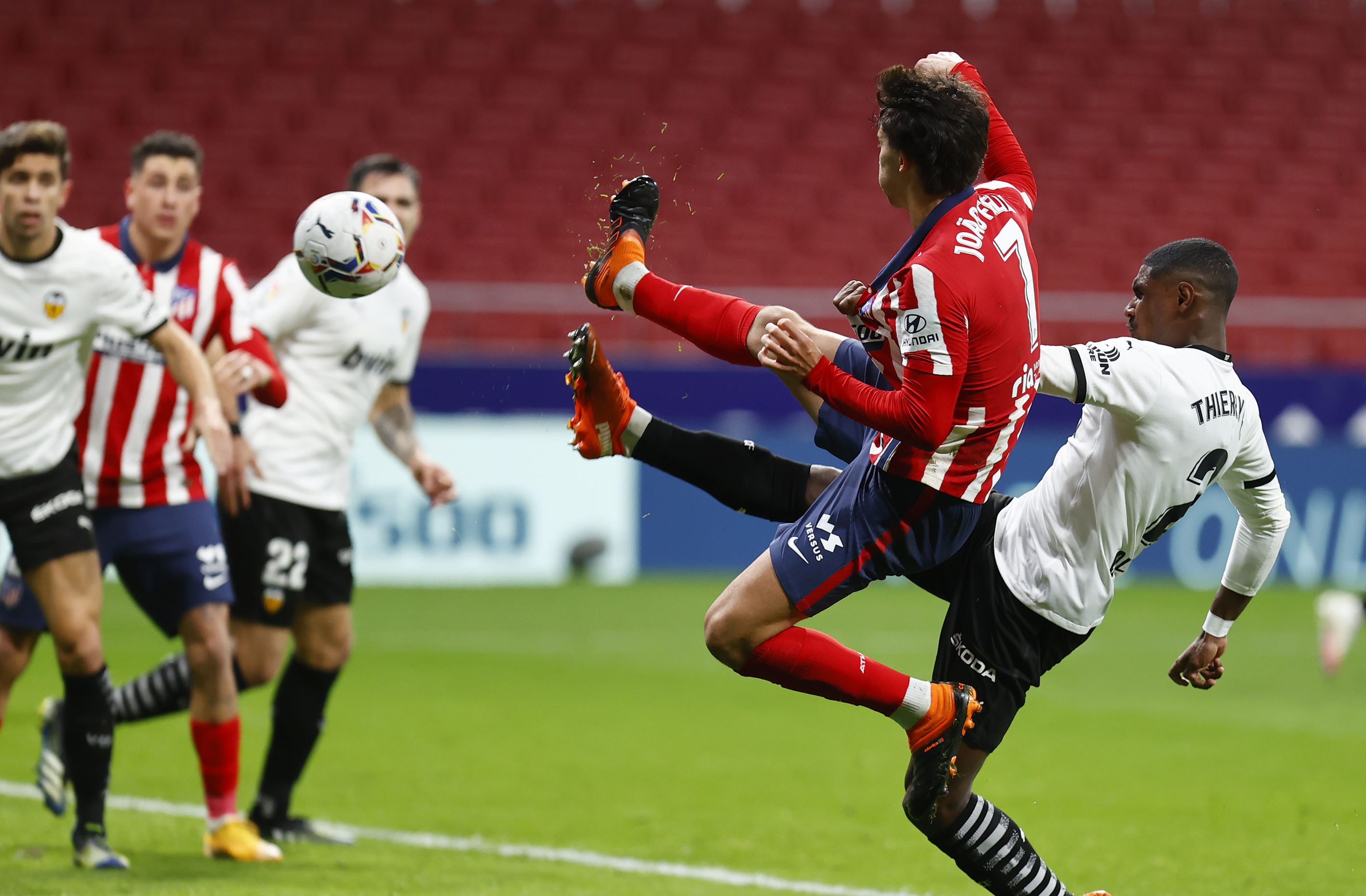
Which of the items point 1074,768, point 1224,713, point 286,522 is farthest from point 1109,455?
point 1224,713

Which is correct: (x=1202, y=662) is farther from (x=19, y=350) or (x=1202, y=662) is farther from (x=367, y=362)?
(x=19, y=350)

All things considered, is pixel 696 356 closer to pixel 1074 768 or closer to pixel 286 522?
pixel 1074 768

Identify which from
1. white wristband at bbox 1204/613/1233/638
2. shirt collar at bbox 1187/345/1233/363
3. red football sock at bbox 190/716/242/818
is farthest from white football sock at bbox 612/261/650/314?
red football sock at bbox 190/716/242/818

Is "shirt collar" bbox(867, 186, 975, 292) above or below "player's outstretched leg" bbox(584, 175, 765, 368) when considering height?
above

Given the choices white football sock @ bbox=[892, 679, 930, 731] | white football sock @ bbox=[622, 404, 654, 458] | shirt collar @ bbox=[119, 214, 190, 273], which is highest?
shirt collar @ bbox=[119, 214, 190, 273]

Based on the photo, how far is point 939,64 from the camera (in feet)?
13.8

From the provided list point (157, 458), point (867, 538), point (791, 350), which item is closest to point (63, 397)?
point (157, 458)

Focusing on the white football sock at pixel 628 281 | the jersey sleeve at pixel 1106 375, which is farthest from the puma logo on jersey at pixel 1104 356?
the white football sock at pixel 628 281

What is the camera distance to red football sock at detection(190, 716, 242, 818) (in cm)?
534

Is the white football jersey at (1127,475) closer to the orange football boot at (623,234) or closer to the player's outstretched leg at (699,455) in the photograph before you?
the player's outstretched leg at (699,455)

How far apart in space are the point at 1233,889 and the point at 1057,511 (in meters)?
1.81

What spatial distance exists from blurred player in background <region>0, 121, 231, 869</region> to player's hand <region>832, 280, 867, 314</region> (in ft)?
6.88

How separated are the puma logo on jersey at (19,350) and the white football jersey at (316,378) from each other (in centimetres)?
91

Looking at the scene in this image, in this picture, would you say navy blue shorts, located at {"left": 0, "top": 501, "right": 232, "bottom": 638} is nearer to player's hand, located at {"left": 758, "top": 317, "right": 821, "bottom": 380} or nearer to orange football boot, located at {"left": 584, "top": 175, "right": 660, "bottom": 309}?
orange football boot, located at {"left": 584, "top": 175, "right": 660, "bottom": 309}
